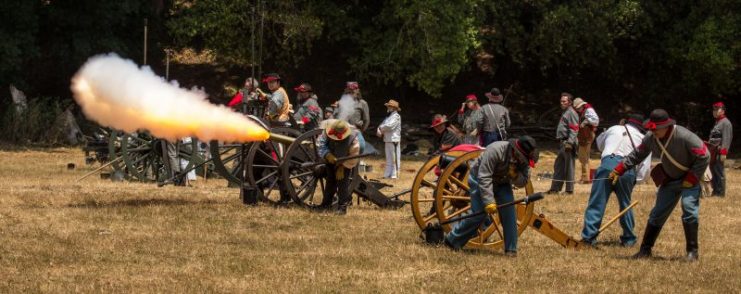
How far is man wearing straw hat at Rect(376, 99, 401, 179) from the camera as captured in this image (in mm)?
22312

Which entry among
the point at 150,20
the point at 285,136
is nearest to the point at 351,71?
the point at 150,20

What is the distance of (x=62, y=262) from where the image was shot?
11.5m

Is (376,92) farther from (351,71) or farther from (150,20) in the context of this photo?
(150,20)

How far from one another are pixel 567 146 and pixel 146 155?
6.26m

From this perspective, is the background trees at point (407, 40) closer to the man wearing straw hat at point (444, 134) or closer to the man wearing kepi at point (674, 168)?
the man wearing straw hat at point (444, 134)

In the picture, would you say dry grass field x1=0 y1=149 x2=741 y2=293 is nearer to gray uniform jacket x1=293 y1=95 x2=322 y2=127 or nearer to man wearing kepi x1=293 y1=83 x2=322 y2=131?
man wearing kepi x1=293 y1=83 x2=322 y2=131

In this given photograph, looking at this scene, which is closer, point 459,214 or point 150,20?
point 459,214

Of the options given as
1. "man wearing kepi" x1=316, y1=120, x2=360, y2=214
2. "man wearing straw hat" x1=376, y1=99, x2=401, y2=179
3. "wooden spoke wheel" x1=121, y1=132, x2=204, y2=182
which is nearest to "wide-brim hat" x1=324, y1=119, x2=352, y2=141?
"man wearing kepi" x1=316, y1=120, x2=360, y2=214

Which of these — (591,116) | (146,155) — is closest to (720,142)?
(591,116)

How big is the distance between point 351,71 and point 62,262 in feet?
67.7

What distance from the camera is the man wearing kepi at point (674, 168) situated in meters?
12.0

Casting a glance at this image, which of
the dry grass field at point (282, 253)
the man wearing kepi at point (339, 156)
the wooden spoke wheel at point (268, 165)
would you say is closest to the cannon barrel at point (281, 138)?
the wooden spoke wheel at point (268, 165)

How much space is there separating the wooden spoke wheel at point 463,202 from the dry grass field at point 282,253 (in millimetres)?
241

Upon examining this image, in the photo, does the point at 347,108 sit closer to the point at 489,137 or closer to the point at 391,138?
the point at 391,138
